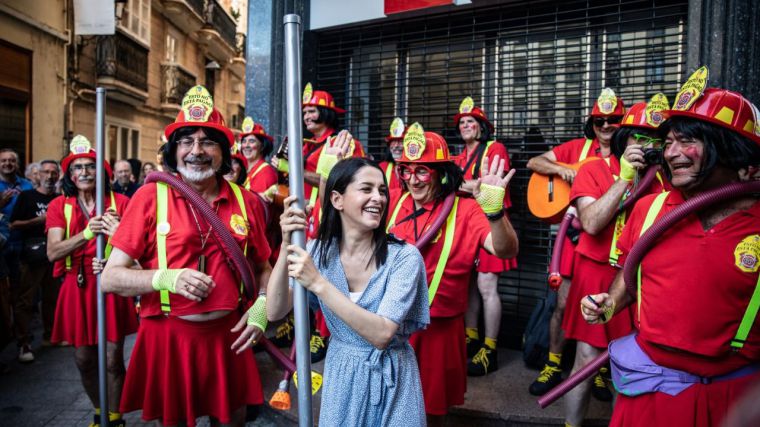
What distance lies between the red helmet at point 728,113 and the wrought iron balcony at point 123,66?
15.8 metres

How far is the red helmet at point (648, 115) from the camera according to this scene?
133 inches

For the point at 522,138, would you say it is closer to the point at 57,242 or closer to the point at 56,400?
the point at 57,242

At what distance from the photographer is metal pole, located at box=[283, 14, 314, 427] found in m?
1.65

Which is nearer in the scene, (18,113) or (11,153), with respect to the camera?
(11,153)

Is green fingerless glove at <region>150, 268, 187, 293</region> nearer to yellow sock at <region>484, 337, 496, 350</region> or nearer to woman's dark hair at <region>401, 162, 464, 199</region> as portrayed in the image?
woman's dark hair at <region>401, 162, 464, 199</region>

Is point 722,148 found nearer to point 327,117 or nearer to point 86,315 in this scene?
point 327,117

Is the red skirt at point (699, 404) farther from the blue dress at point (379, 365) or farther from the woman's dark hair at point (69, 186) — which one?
the woman's dark hair at point (69, 186)

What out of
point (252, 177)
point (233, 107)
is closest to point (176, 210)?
point (252, 177)

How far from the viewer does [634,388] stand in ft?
7.57

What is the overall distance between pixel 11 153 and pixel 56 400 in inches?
130

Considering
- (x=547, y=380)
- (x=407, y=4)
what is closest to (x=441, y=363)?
(x=547, y=380)

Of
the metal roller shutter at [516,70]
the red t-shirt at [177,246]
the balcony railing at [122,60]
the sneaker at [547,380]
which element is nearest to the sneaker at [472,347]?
the metal roller shutter at [516,70]

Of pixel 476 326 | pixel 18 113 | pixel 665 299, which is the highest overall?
pixel 18 113

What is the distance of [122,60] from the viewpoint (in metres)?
16.0
